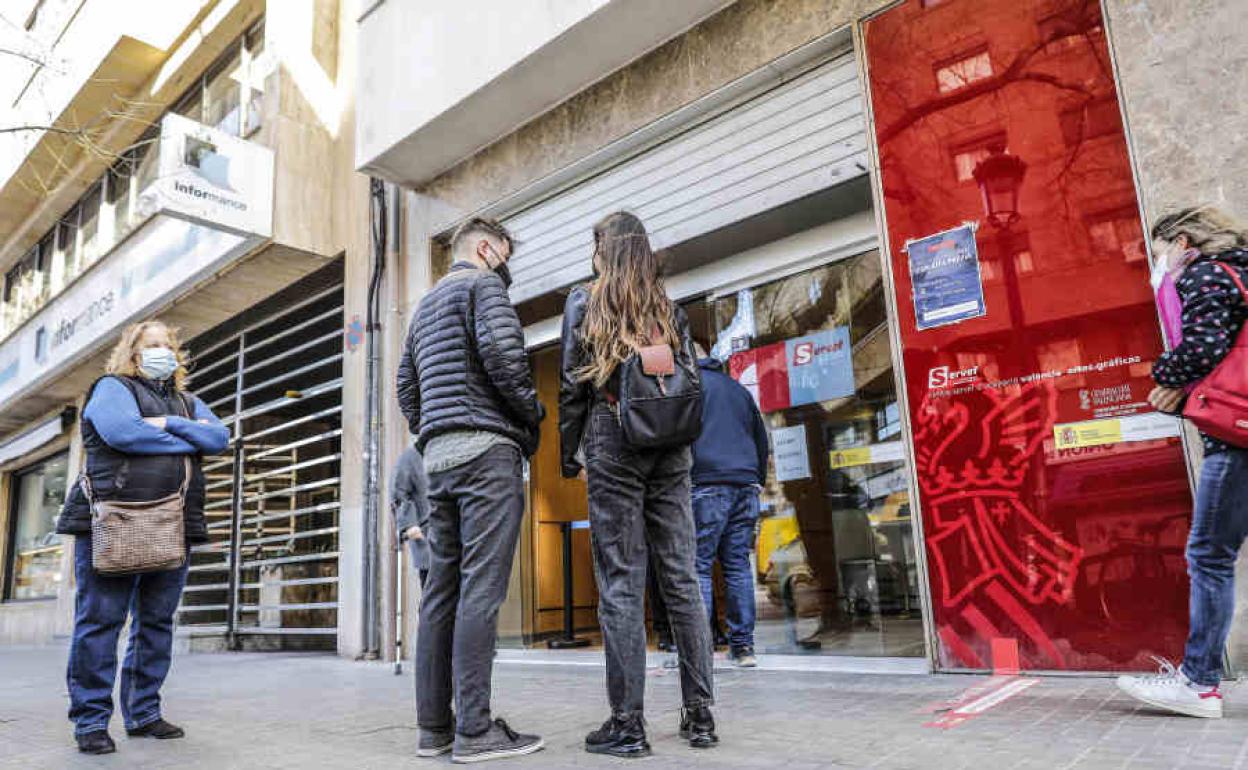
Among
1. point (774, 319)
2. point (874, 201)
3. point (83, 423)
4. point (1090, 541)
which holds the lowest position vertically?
point (1090, 541)

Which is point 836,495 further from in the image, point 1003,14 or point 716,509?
point 1003,14

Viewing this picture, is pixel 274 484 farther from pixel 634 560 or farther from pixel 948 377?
pixel 634 560

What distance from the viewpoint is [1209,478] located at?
3133 millimetres

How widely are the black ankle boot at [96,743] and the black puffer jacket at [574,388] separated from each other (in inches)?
87.9

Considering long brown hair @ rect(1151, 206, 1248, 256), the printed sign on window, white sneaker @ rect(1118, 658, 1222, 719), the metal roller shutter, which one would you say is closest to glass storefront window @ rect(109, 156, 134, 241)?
the metal roller shutter

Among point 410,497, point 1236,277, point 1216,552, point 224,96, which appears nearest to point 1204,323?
point 1236,277

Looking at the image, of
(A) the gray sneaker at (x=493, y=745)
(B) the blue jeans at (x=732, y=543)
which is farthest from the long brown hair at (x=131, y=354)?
(B) the blue jeans at (x=732, y=543)

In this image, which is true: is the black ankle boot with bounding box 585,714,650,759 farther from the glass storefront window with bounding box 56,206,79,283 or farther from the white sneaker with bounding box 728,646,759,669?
the glass storefront window with bounding box 56,206,79,283

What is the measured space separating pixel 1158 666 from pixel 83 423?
16.1 ft

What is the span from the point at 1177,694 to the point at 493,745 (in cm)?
246

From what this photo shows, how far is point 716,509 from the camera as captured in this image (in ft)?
17.5

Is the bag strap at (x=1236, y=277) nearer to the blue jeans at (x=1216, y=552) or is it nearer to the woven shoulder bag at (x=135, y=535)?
the blue jeans at (x=1216, y=552)

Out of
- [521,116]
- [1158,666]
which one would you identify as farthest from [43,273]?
[1158,666]

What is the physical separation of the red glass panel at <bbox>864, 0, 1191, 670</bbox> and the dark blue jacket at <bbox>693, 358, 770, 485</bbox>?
1.07 metres
